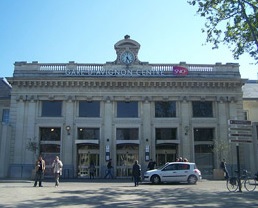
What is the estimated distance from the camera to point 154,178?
81.4ft

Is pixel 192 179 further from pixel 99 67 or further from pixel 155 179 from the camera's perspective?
pixel 99 67

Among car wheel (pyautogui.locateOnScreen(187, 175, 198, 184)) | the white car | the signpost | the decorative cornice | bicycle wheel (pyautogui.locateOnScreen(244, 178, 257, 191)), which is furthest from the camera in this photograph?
the decorative cornice

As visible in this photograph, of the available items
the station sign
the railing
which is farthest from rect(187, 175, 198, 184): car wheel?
the railing

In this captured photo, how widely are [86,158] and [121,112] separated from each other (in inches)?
224

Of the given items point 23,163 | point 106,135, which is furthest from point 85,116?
point 23,163

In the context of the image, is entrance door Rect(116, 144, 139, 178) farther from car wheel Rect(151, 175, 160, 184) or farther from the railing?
car wheel Rect(151, 175, 160, 184)

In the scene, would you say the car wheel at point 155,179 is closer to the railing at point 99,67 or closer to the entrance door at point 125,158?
the entrance door at point 125,158

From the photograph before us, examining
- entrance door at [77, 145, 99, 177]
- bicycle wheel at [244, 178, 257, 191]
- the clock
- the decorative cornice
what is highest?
the clock

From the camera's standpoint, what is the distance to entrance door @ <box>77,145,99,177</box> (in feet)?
108

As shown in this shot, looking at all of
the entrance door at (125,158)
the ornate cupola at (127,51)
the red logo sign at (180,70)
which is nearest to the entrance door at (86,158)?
the entrance door at (125,158)

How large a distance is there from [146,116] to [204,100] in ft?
20.0

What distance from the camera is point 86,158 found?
109ft

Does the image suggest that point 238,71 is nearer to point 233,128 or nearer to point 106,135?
point 106,135

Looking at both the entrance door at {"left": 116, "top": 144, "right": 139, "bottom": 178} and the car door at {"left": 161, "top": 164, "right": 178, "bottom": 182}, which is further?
the entrance door at {"left": 116, "top": 144, "right": 139, "bottom": 178}
